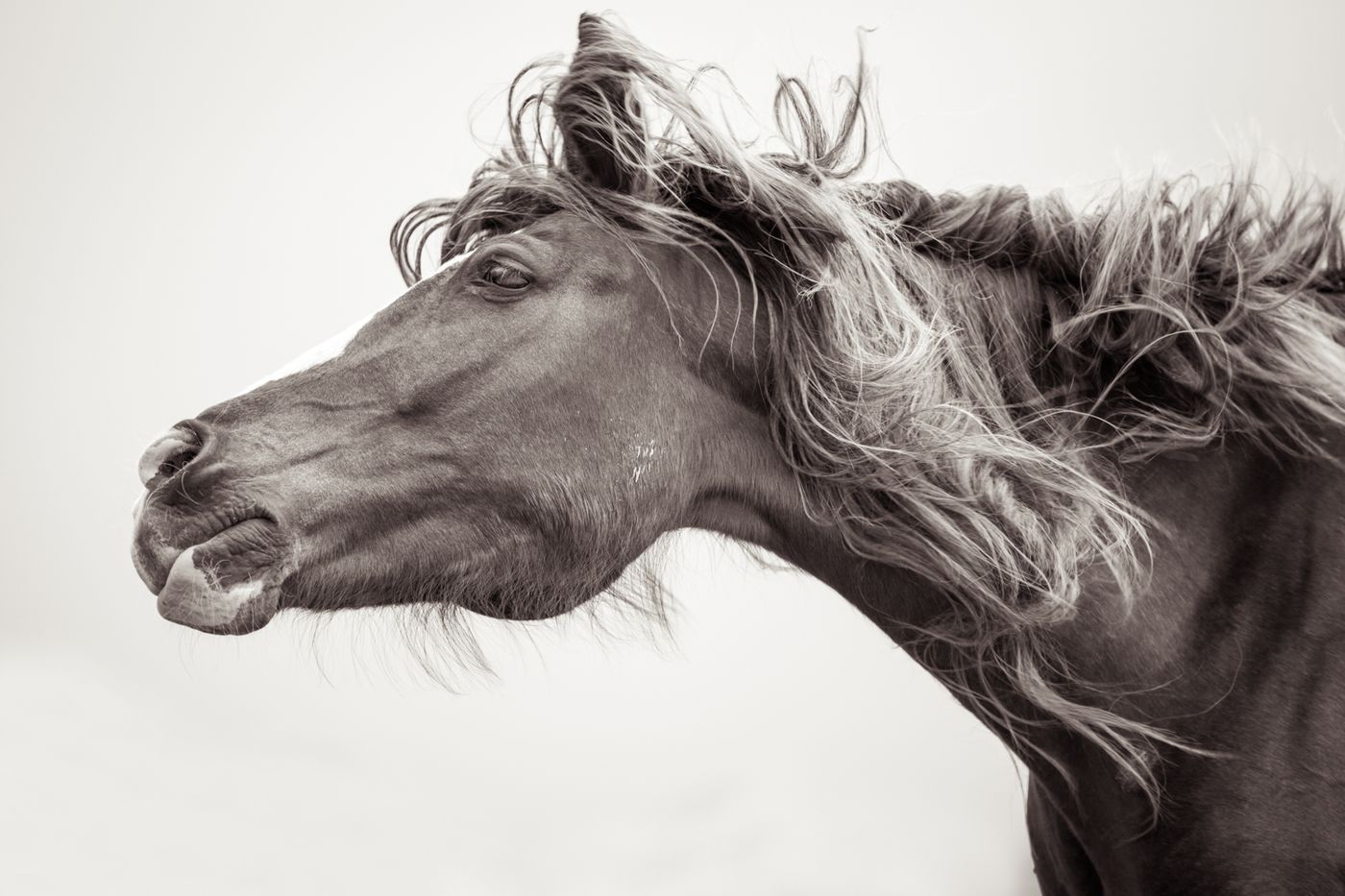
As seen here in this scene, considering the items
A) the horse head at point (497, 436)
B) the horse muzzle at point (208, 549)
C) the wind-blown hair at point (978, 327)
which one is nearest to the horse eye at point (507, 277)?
the horse head at point (497, 436)

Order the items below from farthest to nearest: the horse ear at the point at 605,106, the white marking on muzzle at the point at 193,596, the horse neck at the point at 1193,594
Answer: the horse ear at the point at 605,106 < the horse neck at the point at 1193,594 < the white marking on muzzle at the point at 193,596

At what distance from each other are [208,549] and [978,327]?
3.17 feet

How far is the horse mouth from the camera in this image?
1267 mm

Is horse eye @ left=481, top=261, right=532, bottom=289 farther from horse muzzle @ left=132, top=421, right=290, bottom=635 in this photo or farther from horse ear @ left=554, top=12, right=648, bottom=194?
horse muzzle @ left=132, top=421, right=290, bottom=635

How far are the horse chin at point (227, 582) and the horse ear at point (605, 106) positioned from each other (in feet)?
2.04

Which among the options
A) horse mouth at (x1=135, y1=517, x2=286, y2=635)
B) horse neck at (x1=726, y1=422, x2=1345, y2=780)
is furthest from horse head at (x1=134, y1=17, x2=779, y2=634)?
horse neck at (x1=726, y1=422, x2=1345, y2=780)

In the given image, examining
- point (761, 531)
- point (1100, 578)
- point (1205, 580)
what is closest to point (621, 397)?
point (761, 531)

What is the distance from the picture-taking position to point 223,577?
4.19 ft

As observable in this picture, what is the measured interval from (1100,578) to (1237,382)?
32cm

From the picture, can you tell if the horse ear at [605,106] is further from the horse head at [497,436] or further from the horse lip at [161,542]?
the horse lip at [161,542]

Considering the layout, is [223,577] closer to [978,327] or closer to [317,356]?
[317,356]

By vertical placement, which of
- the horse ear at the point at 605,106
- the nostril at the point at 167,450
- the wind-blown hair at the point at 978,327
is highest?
the horse ear at the point at 605,106

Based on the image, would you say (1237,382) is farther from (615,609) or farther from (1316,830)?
(615,609)

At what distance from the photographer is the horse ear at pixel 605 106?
149 cm
